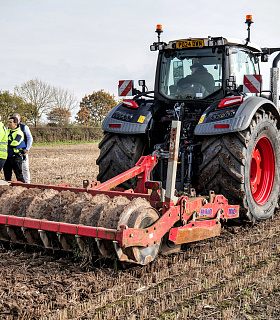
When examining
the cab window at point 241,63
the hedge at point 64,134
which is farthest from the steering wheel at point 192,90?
the hedge at point 64,134

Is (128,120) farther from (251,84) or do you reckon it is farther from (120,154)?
(251,84)

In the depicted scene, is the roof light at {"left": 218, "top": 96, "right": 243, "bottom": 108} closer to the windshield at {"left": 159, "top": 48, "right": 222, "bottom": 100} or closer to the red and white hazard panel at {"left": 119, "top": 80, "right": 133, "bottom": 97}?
the windshield at {"left": 159, "top": 48, "right": 222, "bottom": 100}

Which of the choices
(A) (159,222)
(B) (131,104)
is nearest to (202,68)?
(B) (131,104)

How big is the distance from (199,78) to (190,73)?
7.5 inches

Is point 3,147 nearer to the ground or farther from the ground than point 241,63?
nearer to the ground

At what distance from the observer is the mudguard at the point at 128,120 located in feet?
17.9

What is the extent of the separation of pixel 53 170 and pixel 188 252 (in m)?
9.50

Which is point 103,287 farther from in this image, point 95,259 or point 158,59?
point 158,59

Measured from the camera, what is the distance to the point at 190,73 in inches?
230

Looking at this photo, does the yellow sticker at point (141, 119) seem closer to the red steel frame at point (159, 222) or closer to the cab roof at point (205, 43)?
the red steel frame at point (159, 222)

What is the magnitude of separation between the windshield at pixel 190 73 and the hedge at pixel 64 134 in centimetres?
2376

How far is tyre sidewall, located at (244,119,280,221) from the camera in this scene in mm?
5031

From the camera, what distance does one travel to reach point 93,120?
149ft

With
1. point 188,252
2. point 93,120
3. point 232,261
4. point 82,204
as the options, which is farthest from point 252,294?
point 93,120
